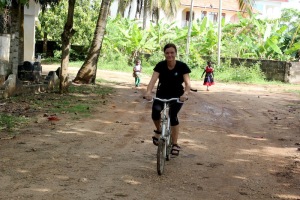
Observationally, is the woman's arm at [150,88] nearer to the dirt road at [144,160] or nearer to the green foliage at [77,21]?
the dirt road at [144,160]

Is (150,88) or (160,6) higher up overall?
(160,6)

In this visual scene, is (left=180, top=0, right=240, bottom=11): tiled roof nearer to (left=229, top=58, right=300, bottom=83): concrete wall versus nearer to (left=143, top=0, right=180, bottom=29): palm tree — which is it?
(left=143, top=0, right=180, bottom=29): palm tree

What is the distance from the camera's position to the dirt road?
5094mm

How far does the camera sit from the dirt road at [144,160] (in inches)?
201

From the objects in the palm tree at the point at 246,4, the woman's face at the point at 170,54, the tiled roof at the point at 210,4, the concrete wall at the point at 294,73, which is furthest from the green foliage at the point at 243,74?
the tiled roof at the point at 210,4

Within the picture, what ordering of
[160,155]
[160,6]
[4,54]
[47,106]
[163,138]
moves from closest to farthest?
[160,155], [163,138], [47,106], [4,54], [160,6]

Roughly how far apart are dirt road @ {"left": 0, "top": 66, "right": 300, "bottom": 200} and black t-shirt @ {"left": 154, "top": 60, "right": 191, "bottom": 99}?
1.04m

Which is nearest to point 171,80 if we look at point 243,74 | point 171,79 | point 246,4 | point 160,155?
point 171,79

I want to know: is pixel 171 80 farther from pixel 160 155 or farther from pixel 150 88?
pixel 160 155

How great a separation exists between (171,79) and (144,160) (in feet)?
4.30

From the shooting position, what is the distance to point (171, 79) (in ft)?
20.0

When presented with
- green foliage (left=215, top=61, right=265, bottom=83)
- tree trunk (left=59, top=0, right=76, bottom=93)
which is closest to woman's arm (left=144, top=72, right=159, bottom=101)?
tree trunk (left=59, top=0, right=76, bottom=93)

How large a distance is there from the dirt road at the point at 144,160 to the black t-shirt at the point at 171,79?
1041mm

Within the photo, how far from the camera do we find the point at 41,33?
1412 inches
